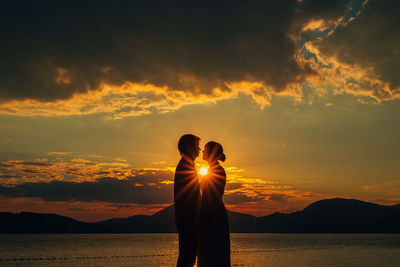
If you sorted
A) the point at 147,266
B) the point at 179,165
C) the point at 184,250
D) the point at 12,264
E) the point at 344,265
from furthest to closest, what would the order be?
the point at 12,264
the point at 147,266
the point at 344,265
the point at 179,165
the point at 184,250

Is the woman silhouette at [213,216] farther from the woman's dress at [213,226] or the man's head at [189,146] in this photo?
the man's head at [189,146]

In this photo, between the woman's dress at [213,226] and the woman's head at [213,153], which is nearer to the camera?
the woman's dress at [213,226]

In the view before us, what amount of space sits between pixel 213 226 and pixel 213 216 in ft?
0.55

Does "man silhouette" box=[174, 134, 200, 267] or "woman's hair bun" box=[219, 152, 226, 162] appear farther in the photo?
"woman's hair bun" box=[219, 152, 226, 162]

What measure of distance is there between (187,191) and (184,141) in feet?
2.73

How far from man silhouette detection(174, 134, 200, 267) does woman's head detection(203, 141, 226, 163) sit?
12.8 inches

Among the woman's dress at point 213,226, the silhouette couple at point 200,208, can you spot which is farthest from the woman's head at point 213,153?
the woman's dress at point 213,226

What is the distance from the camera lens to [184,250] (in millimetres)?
5656

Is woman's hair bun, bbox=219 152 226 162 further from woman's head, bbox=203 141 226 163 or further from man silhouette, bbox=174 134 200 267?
man silhouette, bbox=174 134 200 267

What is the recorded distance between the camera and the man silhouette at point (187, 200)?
18.6 ft

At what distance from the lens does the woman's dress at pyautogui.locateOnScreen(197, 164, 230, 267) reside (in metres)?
6.08

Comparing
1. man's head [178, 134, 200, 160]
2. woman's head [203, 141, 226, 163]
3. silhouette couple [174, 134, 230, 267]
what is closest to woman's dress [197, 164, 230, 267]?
silhouette couple [174, 134, 230, 267]

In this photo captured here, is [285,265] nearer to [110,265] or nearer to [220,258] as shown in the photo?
[110,265]

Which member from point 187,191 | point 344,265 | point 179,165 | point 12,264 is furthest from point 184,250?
point 12,264
